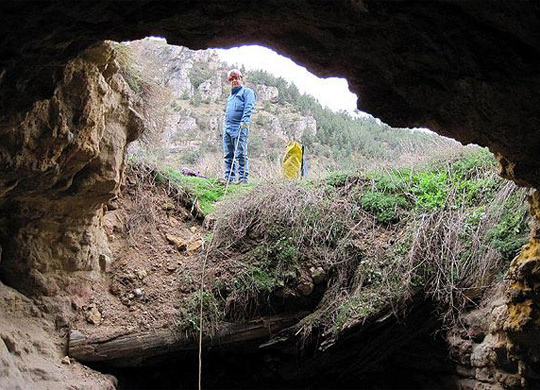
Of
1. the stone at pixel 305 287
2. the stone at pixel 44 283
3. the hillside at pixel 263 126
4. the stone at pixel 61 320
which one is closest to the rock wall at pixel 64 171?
the stone at pixel 44 283

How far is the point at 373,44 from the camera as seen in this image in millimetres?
2770

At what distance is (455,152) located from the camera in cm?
735

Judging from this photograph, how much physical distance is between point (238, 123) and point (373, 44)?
6.94 metres

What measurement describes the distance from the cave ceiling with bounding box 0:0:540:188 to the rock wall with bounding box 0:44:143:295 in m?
0.57

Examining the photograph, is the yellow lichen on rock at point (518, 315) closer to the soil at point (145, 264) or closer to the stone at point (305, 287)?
the stone at point (305, 287)

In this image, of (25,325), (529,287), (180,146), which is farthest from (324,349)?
(180,146)

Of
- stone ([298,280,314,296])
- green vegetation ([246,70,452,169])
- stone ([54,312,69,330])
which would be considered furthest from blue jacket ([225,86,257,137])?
green vegetation ([246,70,452,169])

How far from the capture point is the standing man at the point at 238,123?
937cm

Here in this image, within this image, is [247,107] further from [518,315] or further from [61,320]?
[518,315]

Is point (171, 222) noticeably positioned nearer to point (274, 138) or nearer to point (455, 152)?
point (455, 152)

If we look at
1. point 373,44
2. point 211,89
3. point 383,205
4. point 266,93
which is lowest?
point 383,205

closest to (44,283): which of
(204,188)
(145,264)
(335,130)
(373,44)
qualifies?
(145,264)

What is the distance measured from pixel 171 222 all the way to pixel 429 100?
16.0ft

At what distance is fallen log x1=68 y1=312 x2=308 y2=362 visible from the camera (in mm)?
5262
